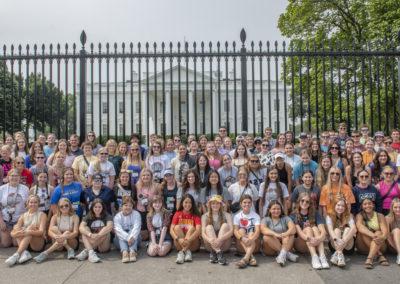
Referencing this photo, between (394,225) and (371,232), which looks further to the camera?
(394,225)

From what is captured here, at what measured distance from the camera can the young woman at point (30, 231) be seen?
6.06m

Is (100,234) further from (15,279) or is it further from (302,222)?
(302,222)

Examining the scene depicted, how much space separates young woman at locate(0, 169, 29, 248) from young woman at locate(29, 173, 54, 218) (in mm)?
190

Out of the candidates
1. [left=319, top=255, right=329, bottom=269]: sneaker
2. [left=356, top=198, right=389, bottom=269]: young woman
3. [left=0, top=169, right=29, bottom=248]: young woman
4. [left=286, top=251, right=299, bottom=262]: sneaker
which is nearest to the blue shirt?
[left=0, top=169, right=29, bottom=248]: young woman

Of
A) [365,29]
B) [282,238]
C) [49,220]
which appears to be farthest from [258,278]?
[365,29]

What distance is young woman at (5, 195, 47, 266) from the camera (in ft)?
19.9

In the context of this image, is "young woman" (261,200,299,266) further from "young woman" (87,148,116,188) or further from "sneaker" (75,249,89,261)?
"young woman" (87,148,116,188)

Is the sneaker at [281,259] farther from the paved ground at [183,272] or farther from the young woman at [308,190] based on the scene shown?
the young woman at [308,190]

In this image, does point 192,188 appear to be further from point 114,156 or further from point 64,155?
point 64,155

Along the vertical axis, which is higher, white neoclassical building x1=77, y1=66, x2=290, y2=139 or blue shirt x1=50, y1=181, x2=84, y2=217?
white neoclassical building x1=77, y1=66, x2=290, y2=139

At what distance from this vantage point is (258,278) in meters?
5.25

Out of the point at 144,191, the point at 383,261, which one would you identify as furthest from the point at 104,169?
the point at 383,261

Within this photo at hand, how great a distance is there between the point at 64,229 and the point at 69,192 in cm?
70

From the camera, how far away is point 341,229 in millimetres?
6176
